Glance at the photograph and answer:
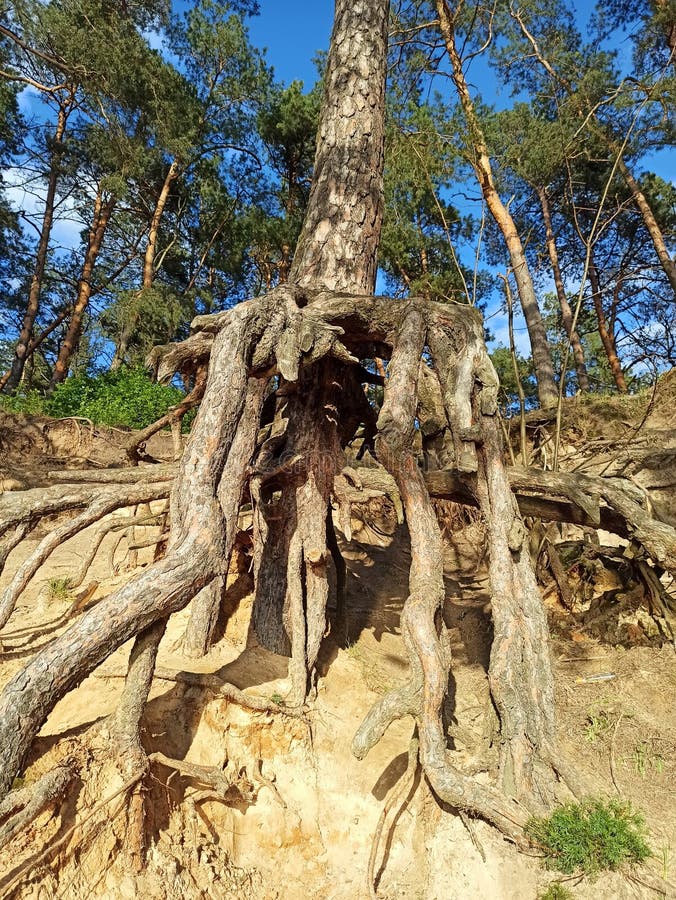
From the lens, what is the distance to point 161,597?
2416 millimetres

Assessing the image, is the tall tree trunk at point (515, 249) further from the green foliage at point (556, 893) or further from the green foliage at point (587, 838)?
the green foliage at point (556, 893)

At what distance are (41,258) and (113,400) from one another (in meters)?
5.04

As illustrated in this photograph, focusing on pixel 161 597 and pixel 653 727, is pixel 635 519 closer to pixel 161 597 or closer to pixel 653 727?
pixel 653 727

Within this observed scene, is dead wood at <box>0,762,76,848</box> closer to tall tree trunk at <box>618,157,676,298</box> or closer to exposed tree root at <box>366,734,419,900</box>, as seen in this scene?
exposed tree root at <box>366,734,419,900</box>

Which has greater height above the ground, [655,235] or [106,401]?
[655,235]

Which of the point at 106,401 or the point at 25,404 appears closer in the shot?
the point at 25,404

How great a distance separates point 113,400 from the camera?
40.7ft

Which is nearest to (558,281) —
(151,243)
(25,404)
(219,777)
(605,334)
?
(605,334)

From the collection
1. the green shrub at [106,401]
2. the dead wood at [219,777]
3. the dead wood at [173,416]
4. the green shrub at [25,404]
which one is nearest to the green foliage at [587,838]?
the dead wood at [219,777]

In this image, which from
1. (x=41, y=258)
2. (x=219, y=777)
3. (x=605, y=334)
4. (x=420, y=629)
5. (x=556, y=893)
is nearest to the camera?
(x=556, y=893)

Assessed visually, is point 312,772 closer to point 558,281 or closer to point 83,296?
point 83,296

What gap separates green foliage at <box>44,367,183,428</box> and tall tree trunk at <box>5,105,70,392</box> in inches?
66.1

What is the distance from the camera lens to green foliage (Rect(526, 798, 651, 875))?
2.42m

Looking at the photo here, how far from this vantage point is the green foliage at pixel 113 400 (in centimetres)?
1216
